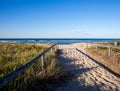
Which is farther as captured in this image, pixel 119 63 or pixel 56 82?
pixel 119 63

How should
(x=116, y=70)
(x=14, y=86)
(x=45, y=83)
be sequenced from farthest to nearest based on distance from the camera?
(x=116, y=70) < (x=45, y=83) < (x=14, y=86)

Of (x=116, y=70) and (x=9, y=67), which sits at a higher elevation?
(x=9, y=67)

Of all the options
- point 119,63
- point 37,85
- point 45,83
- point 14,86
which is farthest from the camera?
point 119,63

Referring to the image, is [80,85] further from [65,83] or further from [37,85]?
[37,85]

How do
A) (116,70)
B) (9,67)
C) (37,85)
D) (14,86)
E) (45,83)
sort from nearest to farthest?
(14,86), (37,85), (45,83), (9,67), (116,70)

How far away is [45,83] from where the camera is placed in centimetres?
667

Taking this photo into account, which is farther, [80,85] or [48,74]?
[48,74]

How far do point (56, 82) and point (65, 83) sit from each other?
0.35 meters

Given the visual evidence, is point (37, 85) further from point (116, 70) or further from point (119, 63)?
point (119, 63)

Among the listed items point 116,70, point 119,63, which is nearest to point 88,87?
point 116,70

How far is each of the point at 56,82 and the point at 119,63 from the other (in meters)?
5.65

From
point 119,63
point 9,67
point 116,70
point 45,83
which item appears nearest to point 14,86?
point 45,83

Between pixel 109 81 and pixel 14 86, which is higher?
pixel 14 86

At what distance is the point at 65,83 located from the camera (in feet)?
23.1
